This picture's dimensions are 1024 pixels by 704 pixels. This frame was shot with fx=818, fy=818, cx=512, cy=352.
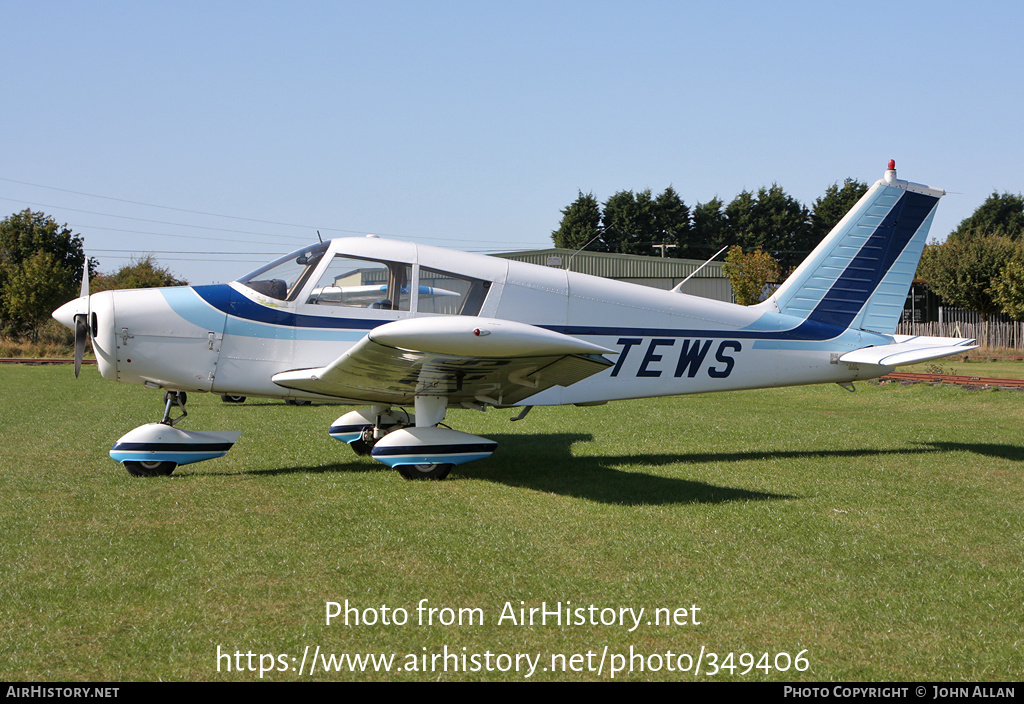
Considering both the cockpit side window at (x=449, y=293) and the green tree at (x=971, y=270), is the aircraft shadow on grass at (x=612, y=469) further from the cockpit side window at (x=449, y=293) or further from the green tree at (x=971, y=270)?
the green tree at (x=971, y=270)

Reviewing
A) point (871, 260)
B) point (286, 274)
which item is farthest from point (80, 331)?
point (871, 260)

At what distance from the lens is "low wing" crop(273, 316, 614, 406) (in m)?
6.30

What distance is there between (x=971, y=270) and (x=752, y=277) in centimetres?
1004

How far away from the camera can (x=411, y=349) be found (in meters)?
6.42

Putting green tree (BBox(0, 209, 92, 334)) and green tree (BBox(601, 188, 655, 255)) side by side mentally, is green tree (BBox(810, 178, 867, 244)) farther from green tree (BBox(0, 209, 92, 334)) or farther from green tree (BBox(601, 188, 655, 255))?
green tree (BBox(0, 209, 92, 334))

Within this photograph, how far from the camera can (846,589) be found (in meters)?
4.50

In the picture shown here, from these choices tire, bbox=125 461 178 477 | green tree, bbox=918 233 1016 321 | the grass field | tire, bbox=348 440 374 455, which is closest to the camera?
the grass field

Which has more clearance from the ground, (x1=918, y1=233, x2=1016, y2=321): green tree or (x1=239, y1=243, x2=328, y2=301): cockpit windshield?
(x1=918, y1=233, x2=1016, y2=321): green tree

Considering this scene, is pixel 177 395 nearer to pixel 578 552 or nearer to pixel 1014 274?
pixel 578 552

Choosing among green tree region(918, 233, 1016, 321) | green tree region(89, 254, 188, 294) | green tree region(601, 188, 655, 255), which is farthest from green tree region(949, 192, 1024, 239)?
green tree region(89, 254, 188, 294)

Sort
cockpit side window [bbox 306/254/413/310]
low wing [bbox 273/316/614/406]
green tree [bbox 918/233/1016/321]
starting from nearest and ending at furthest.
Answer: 1. low wing [bbox 273/316/614/406]
2. cockpit side window [bbox 306/254/413/310]
3. green tree [bbox 918/233/1016/321]

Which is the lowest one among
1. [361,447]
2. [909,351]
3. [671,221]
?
[361,447]

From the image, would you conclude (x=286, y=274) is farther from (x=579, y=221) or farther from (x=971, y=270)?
(x=579, y=221)

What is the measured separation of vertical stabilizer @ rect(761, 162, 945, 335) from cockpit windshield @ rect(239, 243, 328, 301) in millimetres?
5324
